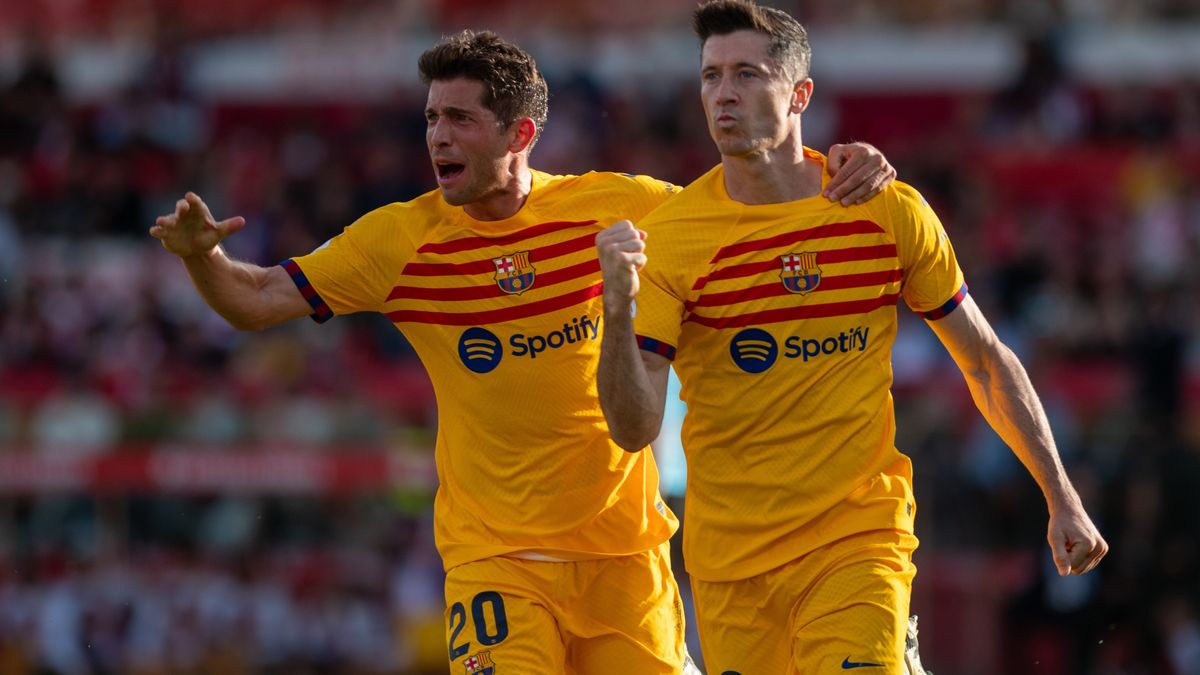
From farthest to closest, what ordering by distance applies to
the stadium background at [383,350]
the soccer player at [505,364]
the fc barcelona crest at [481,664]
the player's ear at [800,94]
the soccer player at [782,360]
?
1. the stadium background at [383,350]
2. the soccer player at [505,364]
3. the fc barcelona crest at [481,664]
4. the player's ear at [800,94]
5. the soccer player at [782,360]

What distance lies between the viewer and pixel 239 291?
6.52m

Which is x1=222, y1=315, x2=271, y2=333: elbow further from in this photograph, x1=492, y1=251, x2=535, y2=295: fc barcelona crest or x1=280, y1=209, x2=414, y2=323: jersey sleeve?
x1=492, y1=251, x2=535, y2=295: fc barcelona crest

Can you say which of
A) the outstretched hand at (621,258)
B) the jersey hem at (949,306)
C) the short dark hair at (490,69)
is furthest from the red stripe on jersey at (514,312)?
the jersey hem at (949,306)

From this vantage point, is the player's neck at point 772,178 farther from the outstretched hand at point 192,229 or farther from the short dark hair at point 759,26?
the outstretched hand at point 192,229

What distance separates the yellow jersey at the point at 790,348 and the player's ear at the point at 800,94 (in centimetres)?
34

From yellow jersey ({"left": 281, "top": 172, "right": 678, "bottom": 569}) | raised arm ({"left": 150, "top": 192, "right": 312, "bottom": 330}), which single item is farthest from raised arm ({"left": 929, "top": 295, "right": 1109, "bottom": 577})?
raised arm ({"left": 150, "top": 192, "right": 312, "bottom": 330})

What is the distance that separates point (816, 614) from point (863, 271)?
1.09 metres

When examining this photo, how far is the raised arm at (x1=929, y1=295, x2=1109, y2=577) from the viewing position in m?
6.25

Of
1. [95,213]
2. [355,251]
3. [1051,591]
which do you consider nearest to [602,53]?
[95,213]

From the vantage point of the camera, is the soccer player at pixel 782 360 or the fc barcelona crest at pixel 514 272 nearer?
the soccer player at pixel 782 360

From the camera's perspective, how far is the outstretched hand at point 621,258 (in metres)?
5.57

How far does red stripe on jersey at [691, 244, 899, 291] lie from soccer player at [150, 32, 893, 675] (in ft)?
2.24

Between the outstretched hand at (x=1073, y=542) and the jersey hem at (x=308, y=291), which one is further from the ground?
the jersey hem at (x=308, y=291)

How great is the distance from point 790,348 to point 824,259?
30cm
